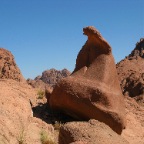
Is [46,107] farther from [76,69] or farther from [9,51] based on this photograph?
[9,51]

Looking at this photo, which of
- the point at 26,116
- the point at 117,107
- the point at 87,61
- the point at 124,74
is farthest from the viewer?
the point at 124,74

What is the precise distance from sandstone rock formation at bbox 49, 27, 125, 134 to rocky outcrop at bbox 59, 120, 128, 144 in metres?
4.40

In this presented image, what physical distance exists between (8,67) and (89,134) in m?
16.5

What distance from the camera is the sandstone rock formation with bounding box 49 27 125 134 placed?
9875 millimetres

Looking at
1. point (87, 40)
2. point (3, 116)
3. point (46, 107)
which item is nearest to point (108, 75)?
point (87, 40)

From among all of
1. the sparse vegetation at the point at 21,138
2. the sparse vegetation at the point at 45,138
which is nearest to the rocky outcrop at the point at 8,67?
the sparse vegetation at the point at 45,138

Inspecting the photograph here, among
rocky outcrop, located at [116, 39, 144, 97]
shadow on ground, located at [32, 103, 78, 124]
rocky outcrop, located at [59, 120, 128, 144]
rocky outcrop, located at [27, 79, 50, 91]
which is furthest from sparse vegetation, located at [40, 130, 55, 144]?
rocky outcrop, located at [116, 39, 144, 97]

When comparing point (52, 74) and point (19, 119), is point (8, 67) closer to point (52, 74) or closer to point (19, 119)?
point (19, 119)

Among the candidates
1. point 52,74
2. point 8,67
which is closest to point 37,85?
point 8,67

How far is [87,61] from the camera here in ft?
36.4

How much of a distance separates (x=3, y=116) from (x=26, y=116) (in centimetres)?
104

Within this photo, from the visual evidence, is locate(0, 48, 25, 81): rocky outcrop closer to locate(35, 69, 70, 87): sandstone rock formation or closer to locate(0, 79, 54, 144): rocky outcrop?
locate(0, 79, 54, 144): rocky outcrop

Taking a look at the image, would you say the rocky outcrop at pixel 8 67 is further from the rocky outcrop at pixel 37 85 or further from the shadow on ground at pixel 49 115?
the shadow on ground at pixel 49 115

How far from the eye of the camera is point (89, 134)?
4.89 m
